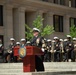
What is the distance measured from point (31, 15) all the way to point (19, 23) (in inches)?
169

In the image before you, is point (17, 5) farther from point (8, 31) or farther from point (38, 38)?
point (38, 38)

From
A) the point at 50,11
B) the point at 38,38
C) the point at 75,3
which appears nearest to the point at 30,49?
the point at 38,38

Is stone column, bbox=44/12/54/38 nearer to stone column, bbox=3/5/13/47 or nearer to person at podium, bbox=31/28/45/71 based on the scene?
stone column, bbox=3/5/13/47

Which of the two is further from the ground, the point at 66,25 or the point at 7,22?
the point at 7,22

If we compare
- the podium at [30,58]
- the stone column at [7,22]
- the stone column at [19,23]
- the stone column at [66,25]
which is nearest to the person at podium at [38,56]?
the podium at [30,58]

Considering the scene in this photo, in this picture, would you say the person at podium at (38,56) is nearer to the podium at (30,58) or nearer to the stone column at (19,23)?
the podium at (30,58)

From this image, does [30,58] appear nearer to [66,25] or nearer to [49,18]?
[49,18]

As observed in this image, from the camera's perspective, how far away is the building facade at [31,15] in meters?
43.9

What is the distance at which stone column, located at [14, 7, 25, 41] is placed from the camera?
149 ft

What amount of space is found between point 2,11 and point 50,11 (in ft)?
31.5

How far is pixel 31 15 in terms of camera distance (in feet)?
162

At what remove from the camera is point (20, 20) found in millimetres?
45656

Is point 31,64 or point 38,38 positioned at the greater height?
point 38,38

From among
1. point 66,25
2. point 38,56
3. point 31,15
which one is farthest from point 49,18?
point 38,56
